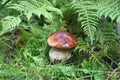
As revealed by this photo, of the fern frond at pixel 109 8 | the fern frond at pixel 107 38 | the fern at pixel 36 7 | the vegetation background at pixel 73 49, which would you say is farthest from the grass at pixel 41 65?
the fern frond at pixel 109 8

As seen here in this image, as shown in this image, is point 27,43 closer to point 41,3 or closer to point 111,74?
point 41,3

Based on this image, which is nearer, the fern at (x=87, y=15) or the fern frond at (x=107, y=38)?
the fern at (x=87, y=15)

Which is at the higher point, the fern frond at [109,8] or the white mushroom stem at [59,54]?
the fern frond at [109,8]

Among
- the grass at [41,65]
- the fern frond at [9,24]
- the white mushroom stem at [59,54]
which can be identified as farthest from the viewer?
the white mushroom stem at [59,54]

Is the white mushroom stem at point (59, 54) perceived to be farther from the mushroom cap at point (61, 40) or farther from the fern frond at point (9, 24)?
the fern frond at point (9, 24)

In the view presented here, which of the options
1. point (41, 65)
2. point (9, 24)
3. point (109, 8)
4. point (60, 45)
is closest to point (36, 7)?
point (9, 24)

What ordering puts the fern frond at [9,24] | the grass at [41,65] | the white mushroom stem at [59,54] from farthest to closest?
the white mushroom stem at [59,54], the fern frond at [9,24], the grass at [41,65]

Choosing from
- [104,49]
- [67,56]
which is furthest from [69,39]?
Result: [104,49]

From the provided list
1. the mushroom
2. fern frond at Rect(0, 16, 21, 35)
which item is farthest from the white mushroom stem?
fern frond at Rect(0, 16, 21, 35)

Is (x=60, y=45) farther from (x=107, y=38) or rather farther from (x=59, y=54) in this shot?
(x=107, y=38)
